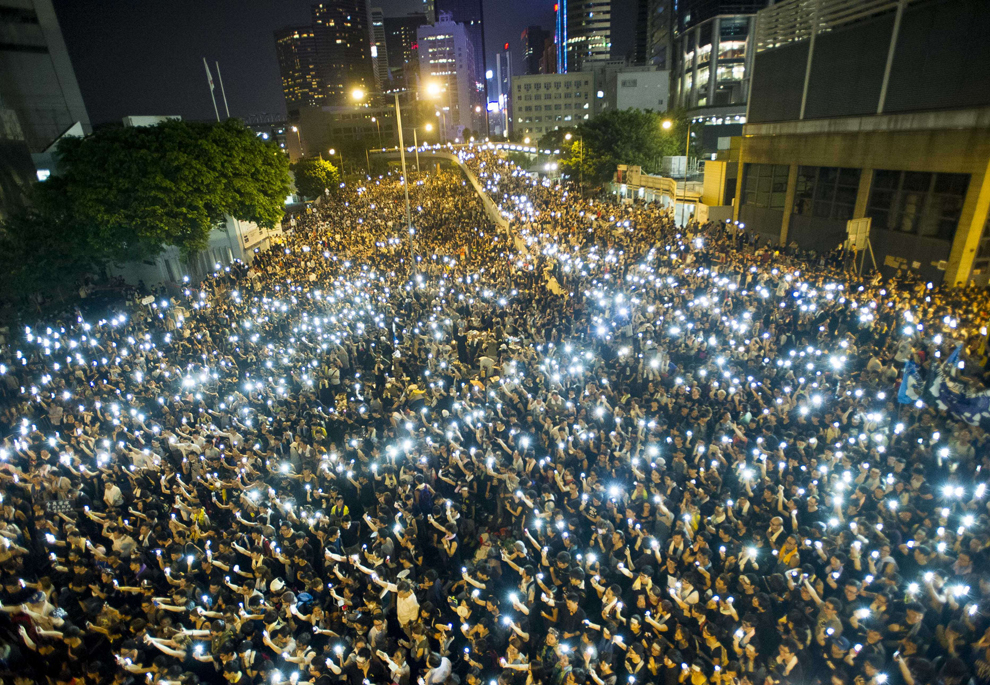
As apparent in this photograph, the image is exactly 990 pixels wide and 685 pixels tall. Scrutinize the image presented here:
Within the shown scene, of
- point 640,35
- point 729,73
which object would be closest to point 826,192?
point 729,73

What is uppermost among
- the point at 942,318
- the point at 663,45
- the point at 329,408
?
the point at 663,45

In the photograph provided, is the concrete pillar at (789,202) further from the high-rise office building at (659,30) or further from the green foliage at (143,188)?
the high-rise office building at (659,30)

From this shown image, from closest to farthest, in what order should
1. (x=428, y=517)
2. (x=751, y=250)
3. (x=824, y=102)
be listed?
(x=428, y=517) < (x=751, y=250) < (x=824, y=102)

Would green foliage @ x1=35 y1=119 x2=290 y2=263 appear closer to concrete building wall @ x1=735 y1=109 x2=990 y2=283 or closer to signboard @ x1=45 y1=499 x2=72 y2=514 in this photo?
signboard @ x1=45 y1=499 x2=72 y2=514

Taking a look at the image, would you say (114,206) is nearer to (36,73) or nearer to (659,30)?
(36,73)

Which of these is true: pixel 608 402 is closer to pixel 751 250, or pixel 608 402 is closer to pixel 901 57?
pixel 751 250

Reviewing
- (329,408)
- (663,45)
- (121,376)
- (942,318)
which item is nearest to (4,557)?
(329,408)
